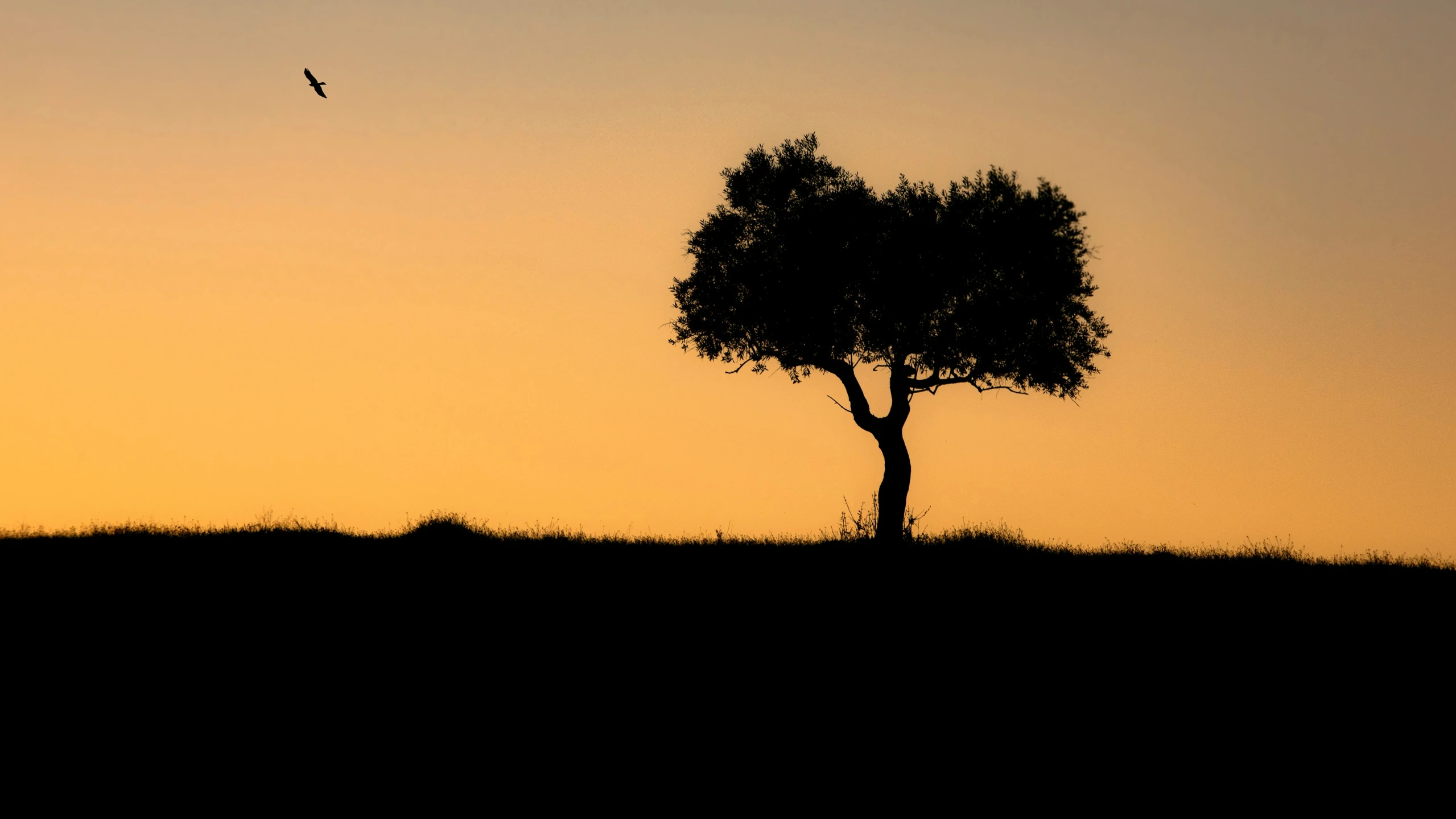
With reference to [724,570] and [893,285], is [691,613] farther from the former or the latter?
[893,285]

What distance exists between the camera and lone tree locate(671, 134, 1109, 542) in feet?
100

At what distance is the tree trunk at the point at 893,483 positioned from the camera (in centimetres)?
2950

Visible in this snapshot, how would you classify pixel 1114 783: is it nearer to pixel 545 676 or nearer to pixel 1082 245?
pixel 545 676

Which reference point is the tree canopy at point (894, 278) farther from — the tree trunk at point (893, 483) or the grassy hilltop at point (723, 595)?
the grassy hilltop at point (723, 595)

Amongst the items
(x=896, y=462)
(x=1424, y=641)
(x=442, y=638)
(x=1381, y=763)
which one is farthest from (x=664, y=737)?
(x=896, y=462)

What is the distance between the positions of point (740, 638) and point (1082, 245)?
20.3m

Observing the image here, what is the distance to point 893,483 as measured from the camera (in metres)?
30.0

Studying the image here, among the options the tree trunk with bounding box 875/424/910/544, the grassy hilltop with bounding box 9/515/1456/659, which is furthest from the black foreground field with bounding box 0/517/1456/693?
the tree trunk with bounding box 875/424/910/544

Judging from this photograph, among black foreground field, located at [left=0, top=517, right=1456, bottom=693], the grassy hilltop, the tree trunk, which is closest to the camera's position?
black foreground field, located at [left=0, top=517, right=1456, bottom=693]

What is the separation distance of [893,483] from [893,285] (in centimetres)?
542

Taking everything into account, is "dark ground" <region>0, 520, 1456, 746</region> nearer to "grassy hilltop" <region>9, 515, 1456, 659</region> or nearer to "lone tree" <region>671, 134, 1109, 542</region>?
"grassy hilltop" <region>9, 515, 1456, 659</region>

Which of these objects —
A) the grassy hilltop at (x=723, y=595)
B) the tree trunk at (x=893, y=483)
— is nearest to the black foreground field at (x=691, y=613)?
the grassy hilltop at (x=723, y=595)

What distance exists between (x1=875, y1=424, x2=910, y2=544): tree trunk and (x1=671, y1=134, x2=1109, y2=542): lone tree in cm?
4

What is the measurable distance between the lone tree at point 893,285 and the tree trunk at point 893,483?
0.04 meters
